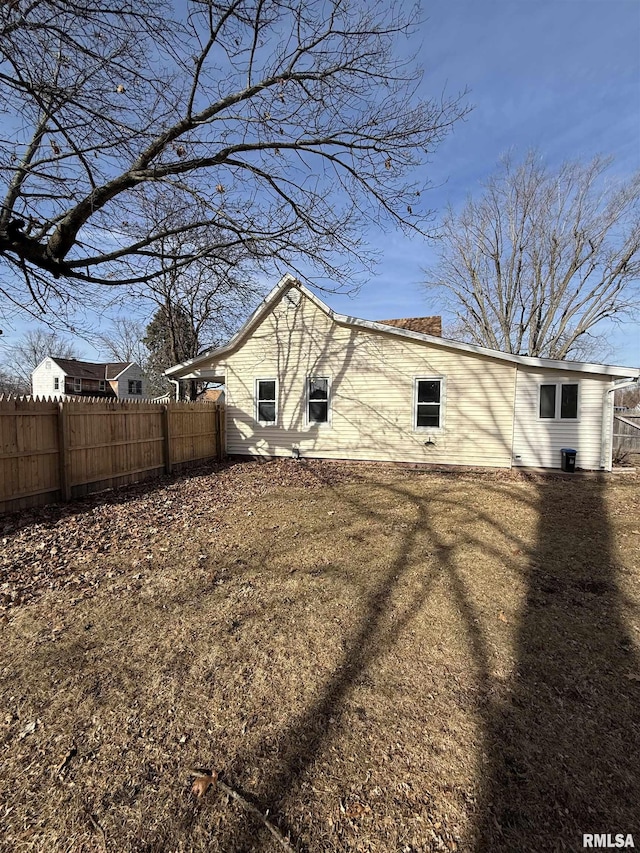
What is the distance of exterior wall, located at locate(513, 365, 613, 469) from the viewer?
390 inches

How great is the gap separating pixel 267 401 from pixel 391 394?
4.13m

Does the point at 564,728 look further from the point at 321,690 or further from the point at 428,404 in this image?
the point at 428,404

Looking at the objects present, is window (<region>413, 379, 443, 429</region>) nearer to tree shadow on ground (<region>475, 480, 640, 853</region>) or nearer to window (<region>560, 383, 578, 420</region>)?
window (<region>560, 383, 578, 420</region>)

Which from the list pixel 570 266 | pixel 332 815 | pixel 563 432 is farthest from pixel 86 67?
pixel 570 266

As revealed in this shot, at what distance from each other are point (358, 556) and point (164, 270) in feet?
21.6

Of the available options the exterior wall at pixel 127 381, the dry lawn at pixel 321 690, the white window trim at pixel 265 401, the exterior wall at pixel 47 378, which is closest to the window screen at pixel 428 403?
the white window trim at pixel 265 401

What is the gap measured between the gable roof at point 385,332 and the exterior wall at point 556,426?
307 mm

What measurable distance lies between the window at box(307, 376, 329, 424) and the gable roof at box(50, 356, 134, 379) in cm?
3377

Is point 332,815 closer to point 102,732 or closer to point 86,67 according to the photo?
point 102,732

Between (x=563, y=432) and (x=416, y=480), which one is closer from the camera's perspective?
(x=416, y=480)

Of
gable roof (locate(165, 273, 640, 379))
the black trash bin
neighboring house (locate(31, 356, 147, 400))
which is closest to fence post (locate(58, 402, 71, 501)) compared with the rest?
gable roof (locate(165, 273, 640, 379))

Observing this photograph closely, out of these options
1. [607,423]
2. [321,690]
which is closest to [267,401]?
[607,423]

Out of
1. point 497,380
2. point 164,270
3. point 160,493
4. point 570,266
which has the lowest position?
point 160,493

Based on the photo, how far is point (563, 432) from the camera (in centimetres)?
1018
